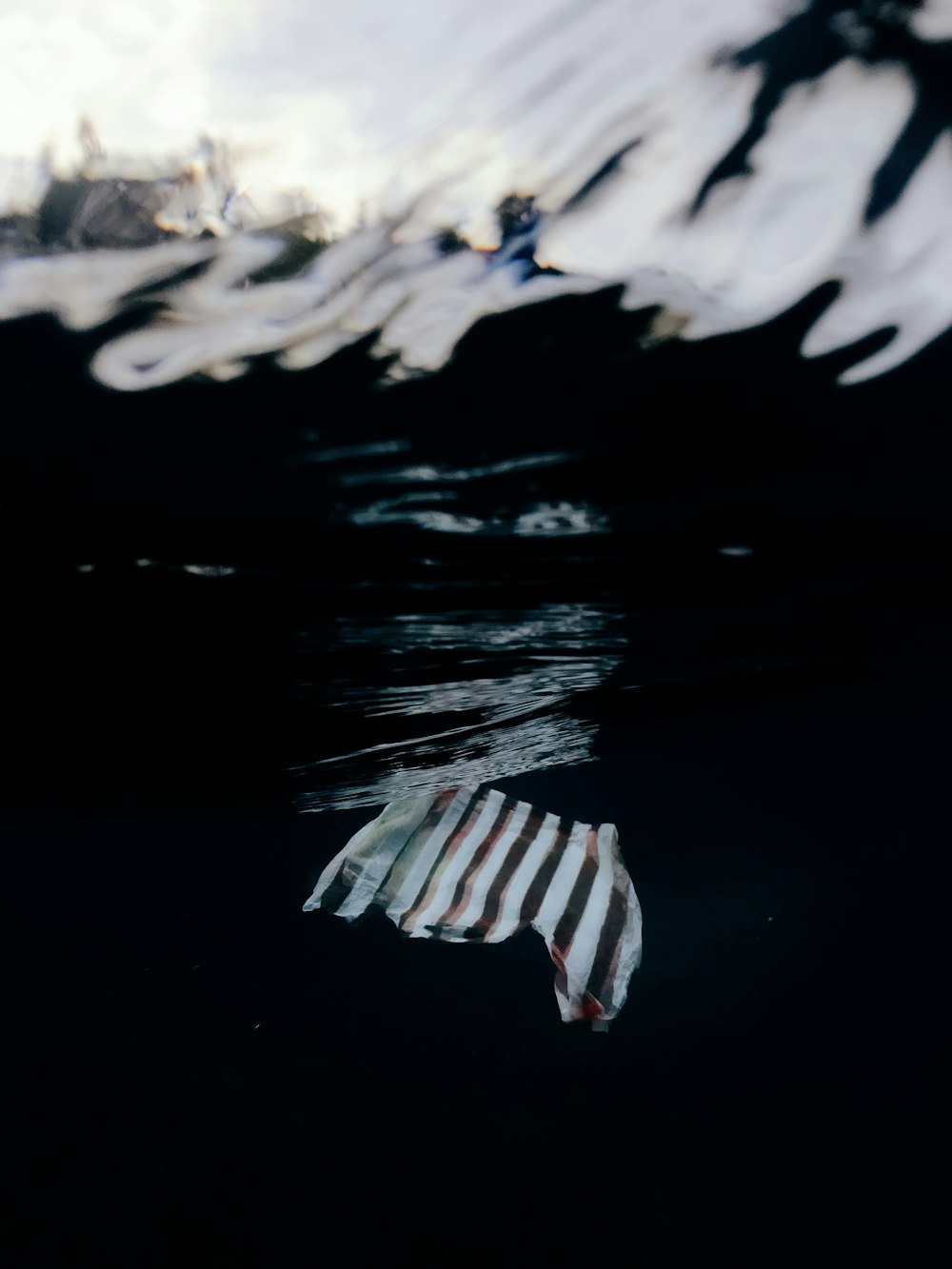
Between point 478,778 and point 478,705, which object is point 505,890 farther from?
point 478,705

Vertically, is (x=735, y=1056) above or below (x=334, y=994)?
below

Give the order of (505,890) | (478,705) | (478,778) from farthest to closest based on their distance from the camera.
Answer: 1. (478,778)
2. (505,890)
3. (478,705)

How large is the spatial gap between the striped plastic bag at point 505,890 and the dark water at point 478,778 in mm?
460

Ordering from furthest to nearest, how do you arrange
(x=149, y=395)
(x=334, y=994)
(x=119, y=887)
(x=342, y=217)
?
(x=119, y=887)
(x=334, y=994)
(x=149, y=395)
(x=342, y=217)

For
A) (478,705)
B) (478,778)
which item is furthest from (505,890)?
(478,705)

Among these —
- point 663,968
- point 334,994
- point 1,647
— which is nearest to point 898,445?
point 1,647

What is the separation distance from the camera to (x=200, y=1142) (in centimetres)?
550

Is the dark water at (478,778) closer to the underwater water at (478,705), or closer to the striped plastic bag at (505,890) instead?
the underwater water at (478,705)

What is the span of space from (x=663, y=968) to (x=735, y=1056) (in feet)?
2.44

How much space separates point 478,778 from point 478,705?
212 centimetres

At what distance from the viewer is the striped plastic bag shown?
3.96 metres

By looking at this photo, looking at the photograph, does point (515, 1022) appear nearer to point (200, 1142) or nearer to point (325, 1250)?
point (325, 1250)

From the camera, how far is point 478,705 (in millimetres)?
2434

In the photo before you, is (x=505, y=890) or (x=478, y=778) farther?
(x=478, y=778)
